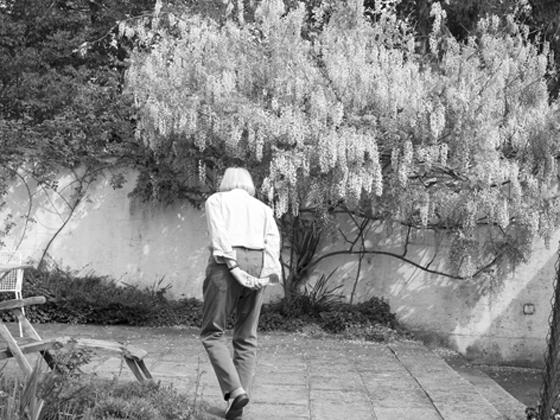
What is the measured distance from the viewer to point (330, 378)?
19.8 ft

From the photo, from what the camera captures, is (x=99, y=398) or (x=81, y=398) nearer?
(x=81, y=398)

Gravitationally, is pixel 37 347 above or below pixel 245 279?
below

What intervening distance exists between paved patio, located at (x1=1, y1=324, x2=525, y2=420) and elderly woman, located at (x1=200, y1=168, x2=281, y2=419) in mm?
290

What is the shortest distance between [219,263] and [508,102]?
15.1 ft

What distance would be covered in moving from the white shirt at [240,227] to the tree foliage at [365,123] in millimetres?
2673

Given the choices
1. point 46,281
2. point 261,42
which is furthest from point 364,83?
point 46,281

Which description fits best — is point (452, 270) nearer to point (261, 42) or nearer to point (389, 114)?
point (389, 114)

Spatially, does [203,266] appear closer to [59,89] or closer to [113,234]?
[113,234]

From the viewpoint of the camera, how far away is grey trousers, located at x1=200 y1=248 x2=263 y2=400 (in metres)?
4.58

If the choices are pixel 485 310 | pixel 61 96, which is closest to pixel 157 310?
pixel 61 96

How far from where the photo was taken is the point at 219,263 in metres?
4.68

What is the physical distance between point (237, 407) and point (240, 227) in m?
1.06

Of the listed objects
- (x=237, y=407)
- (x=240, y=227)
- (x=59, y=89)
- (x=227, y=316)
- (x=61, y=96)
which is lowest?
(x=237, y=407)

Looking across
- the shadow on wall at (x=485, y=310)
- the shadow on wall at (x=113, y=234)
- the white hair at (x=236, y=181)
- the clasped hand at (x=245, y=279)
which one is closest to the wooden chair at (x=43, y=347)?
the clasped hand at (x=245, y=279)
